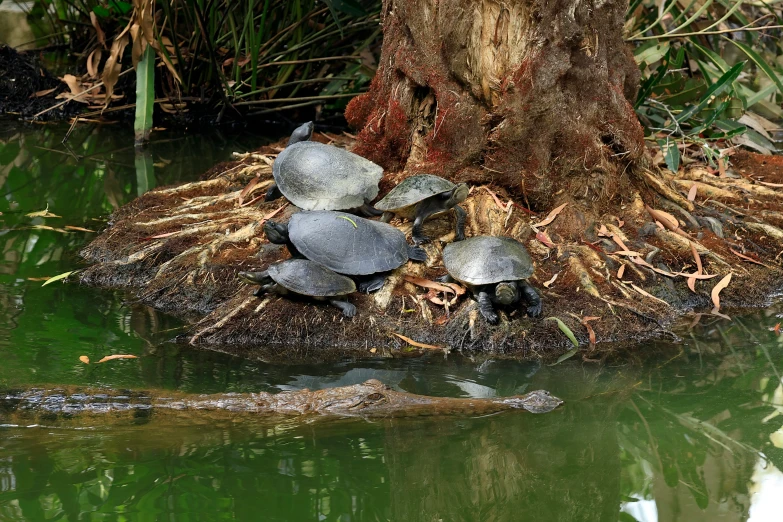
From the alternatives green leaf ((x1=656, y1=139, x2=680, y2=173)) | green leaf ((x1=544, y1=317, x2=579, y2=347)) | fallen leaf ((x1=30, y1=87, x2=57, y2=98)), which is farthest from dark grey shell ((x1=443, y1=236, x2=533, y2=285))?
fallen leaf ((x1=30, y1=87, x2=57, y2=98))

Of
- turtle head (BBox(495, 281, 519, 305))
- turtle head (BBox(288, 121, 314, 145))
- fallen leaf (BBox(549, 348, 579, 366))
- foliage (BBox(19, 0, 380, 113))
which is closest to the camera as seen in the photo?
fallen leaf (BBox(549, 348, 579, 366))

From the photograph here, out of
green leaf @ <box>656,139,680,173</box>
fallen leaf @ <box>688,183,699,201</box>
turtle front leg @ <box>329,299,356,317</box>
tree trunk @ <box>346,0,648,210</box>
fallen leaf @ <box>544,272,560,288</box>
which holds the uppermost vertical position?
tree trunk @ <box>346,0,648,210</box>

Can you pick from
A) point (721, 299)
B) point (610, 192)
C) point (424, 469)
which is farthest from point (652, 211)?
point (424, 469)

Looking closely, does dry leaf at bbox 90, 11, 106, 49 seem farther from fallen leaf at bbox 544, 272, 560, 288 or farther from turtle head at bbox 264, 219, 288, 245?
fallen leaf at bbox 544, 272, 560, 288

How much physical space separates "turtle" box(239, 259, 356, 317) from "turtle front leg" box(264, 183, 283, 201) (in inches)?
50.7

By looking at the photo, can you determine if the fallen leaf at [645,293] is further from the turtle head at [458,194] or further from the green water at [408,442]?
the turtle head at [458,194]

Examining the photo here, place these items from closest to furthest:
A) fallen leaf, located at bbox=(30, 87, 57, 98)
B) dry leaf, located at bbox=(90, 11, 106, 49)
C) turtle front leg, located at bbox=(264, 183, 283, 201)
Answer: turtle front leg, located at bbox=(264, 183, 283, 201) → dry leaf, located at bbox=(90, 11, 106, 49) → fallen leaf, located at bbox=(30, 87, 57, 98)

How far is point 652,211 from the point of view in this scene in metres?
6.07

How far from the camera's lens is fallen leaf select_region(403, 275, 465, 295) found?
17.0 feet

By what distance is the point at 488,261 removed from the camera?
5000 millimetres

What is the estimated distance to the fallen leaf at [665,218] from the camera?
5988 mm

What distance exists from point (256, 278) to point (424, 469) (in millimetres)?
1934

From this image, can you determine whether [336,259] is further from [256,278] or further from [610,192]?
[610,192]

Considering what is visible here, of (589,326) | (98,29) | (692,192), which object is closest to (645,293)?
(589,326)
